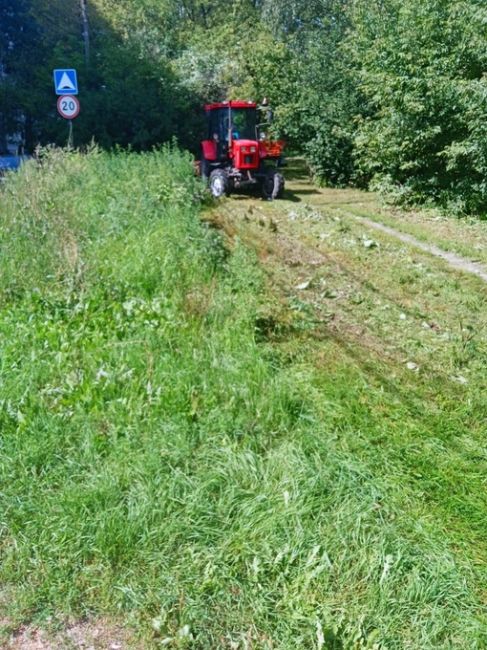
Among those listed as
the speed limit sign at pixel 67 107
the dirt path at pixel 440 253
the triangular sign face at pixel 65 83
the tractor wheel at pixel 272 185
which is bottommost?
the dirt path at pixel 440 253

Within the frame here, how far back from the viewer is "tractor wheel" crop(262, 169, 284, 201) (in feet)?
40.5

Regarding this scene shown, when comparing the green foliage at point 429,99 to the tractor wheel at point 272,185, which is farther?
the tractor wheel at point 272,185

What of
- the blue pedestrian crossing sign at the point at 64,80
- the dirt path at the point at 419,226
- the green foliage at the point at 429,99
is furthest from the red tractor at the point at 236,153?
the blue pedestrian crossing sign at the point at 64,80

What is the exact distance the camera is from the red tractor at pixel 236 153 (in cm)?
1202

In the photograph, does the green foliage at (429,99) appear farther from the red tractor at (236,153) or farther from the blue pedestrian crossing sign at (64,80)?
the blue pedestrian crossing sign at (64,80)

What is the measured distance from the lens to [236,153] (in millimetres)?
11914

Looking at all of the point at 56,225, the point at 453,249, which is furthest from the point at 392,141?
the point at 56,225

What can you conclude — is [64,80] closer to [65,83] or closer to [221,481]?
[65,83]

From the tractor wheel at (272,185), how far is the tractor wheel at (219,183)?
38.6 inches

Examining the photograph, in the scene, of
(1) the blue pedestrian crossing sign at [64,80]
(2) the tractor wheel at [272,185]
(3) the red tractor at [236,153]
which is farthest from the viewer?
(2) the tractor wheel at [272,185]

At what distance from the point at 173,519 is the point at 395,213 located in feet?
34.6

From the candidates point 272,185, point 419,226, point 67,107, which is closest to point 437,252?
point 419,226

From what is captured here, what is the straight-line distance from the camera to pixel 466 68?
34.7ft

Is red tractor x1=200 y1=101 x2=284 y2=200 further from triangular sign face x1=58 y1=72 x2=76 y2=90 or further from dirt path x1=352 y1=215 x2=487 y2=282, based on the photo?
triangular sign face x1=58 y1=72 x2=76 y2=90
